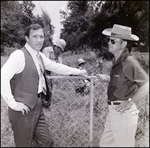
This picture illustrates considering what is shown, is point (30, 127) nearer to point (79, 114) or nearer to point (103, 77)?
point (79, 114)

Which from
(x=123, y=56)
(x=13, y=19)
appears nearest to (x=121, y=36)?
(x=123, y=56)

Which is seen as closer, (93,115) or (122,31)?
(122,31)

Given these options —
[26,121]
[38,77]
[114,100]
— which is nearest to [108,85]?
[114,100]

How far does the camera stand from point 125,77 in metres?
1.75

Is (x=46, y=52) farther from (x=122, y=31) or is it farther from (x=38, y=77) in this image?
(x=122, y=31)

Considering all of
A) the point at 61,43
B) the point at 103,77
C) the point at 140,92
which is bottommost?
the point at 140,92

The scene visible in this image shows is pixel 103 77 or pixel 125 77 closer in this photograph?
pixel 125 77

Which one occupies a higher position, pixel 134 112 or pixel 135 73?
pixel 135 73

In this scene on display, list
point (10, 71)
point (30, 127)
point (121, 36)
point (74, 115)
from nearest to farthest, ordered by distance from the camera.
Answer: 1. point (10, 71)
2. point (121, 36)
3. point (30, 127)
4. point (74, 115)

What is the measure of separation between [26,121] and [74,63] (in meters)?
0.65

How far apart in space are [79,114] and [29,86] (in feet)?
2.10

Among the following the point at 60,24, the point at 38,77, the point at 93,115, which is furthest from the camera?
the point at 93,115

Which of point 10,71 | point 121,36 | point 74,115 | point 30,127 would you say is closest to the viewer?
point 10,71

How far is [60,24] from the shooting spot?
6.40 feet
